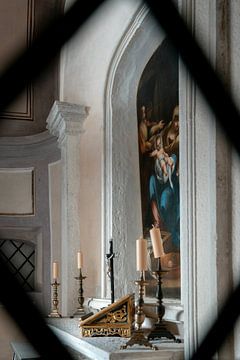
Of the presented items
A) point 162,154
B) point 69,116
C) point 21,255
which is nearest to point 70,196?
point 69,116

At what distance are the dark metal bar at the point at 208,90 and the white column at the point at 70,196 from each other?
13.6 ft

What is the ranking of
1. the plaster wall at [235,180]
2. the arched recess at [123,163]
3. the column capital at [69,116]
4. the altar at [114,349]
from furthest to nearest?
the column capital at [69,116] < the arched recess at [123,163] < the altar at [114,349] < the plaster wall at [235,180]

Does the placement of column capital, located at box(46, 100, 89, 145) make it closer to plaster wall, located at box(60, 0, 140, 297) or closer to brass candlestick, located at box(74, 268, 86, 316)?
plaster wall, located at box(60, 0, 140, 297)

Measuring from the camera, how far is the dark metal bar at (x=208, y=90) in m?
0.28

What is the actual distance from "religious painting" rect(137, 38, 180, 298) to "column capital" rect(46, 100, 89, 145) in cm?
53

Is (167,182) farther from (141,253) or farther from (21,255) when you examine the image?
(21,255)

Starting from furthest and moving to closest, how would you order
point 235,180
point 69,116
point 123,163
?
point 69,116 < point 123,163 < point 235,180

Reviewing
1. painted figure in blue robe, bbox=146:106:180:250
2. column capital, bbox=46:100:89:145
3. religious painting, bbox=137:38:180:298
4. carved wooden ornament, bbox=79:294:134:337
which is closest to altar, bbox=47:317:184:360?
carved wooden ornament, bbox=79:294:134:337

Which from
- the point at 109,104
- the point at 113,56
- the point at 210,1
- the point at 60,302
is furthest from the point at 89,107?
the point at 210,1

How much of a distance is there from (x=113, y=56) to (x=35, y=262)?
7.78 ft

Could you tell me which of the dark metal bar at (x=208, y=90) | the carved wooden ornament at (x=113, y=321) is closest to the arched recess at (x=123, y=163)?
the carved wooden ornament at (x=113, y=321)

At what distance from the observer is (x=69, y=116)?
4469 millimetres

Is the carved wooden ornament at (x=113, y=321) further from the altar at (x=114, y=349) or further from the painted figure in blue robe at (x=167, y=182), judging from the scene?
the painted figure in blue robe at (x=167, y=182)

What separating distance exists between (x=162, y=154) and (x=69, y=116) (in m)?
1.13
